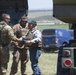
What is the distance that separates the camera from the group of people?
441 inches

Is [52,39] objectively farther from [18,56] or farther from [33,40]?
[33,40]

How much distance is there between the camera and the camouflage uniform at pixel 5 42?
1112 centimetres

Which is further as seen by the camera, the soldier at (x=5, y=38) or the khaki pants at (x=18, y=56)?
the khaki pants at (x=18, y=56)

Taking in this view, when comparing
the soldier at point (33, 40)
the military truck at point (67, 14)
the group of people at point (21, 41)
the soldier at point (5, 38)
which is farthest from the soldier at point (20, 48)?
the military truck at point (67, 14)

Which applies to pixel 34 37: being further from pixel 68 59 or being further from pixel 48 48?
pixel 48 48

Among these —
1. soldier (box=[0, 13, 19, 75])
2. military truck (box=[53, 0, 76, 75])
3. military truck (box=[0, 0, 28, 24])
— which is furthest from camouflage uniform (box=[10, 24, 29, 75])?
military truck (box=[0, 0, 28, 24])

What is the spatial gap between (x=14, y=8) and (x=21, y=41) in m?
12.4

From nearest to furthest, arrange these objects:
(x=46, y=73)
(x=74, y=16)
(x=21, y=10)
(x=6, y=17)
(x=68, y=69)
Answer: (x=74, y=16)
(x=68, y=69)
(x=6, y=17)
(x=46, y=73)
(x=21, y=10)

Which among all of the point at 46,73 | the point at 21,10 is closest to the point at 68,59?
the point at 46,73

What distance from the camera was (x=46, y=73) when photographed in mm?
14555

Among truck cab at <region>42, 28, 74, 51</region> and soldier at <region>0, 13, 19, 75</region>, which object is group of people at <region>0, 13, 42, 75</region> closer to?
soldier at <region>0, 13, 19, 75</region>

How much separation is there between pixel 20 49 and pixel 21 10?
11454 millimetres

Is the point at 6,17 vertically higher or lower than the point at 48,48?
higher

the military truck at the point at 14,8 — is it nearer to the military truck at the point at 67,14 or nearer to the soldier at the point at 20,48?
the soldier at the point at 20,48
